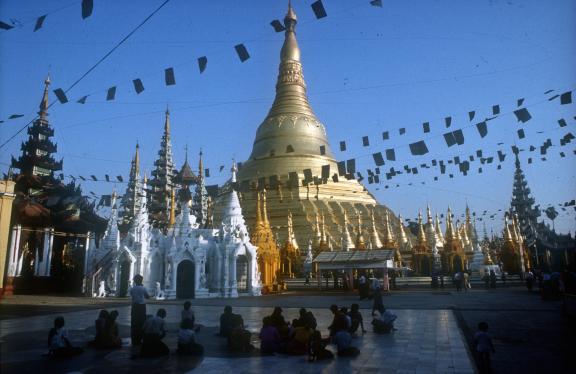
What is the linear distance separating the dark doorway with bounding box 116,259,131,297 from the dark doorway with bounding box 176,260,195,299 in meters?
3.25

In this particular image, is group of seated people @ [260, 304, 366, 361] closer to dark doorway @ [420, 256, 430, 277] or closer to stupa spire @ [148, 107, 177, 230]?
dark doorway @ [420, 256, 430, 277]

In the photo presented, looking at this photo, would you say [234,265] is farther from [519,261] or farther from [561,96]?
[519,261]

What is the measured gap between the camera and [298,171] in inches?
1965

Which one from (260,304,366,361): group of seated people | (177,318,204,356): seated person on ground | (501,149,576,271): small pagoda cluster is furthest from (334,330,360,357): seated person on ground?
(501,149,576,271): small pagoda cluster

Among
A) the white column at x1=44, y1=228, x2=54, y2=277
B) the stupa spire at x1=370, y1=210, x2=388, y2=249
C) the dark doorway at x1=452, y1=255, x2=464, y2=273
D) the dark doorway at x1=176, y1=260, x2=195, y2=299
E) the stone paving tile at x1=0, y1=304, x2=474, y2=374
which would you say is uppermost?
the stupa spire at x1=370, y1=210, x2=388, y2=249

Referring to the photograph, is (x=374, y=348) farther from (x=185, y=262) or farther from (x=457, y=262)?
(x=457, y=262)

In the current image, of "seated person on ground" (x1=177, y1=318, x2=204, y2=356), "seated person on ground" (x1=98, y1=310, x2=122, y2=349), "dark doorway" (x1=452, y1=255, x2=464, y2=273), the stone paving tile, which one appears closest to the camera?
the stone paving tile

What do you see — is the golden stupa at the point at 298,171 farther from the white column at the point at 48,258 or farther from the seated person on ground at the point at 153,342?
the seated person on ground at the point at 153,342

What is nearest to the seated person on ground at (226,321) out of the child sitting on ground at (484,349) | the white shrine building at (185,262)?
the child sitting on ground at (484,349)

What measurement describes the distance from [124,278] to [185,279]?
13.1ft

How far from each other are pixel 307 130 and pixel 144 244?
3144 cm

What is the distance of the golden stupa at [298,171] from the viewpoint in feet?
154

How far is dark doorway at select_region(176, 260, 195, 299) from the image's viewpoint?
25844mm

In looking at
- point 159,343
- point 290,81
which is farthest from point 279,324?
point 290,81
